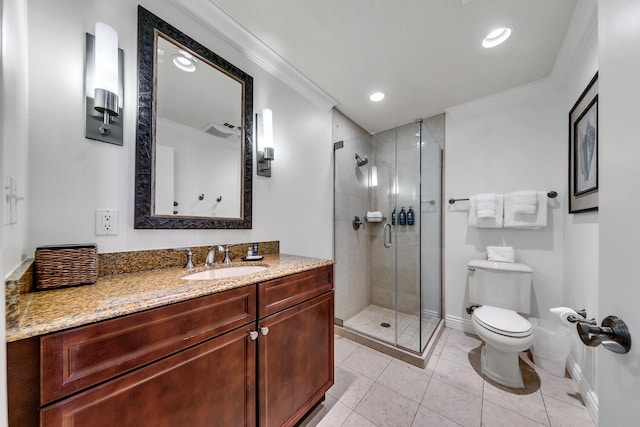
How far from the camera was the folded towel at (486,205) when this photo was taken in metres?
2.20

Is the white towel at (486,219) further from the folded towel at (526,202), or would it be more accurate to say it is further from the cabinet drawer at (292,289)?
the cabinet drawer at (292,289)

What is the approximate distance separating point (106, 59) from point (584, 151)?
2881 millimetres

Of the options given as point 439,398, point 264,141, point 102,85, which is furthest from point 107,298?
point 439,398

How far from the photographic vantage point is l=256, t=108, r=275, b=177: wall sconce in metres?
1.66

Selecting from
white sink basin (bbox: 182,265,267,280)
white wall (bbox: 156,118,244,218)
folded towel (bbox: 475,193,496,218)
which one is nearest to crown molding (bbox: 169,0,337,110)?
white wall (bbox: 156,118,244,218)

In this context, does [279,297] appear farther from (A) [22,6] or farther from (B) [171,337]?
(A) [22,6]

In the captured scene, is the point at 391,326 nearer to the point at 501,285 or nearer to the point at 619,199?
the point at 501,285

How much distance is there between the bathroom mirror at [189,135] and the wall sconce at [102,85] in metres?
0.13

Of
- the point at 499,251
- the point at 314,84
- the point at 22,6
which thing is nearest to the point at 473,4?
the point at 314,84

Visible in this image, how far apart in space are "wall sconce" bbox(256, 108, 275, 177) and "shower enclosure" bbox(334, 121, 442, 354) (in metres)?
0.98

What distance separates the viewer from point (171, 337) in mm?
778

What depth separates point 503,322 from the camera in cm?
169

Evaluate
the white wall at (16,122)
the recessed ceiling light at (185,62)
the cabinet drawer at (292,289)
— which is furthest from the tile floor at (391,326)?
the recessed ceiling light at (185,62)

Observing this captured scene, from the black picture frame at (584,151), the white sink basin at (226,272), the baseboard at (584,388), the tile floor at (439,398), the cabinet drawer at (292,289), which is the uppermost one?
the black picture frame at (584,151)
